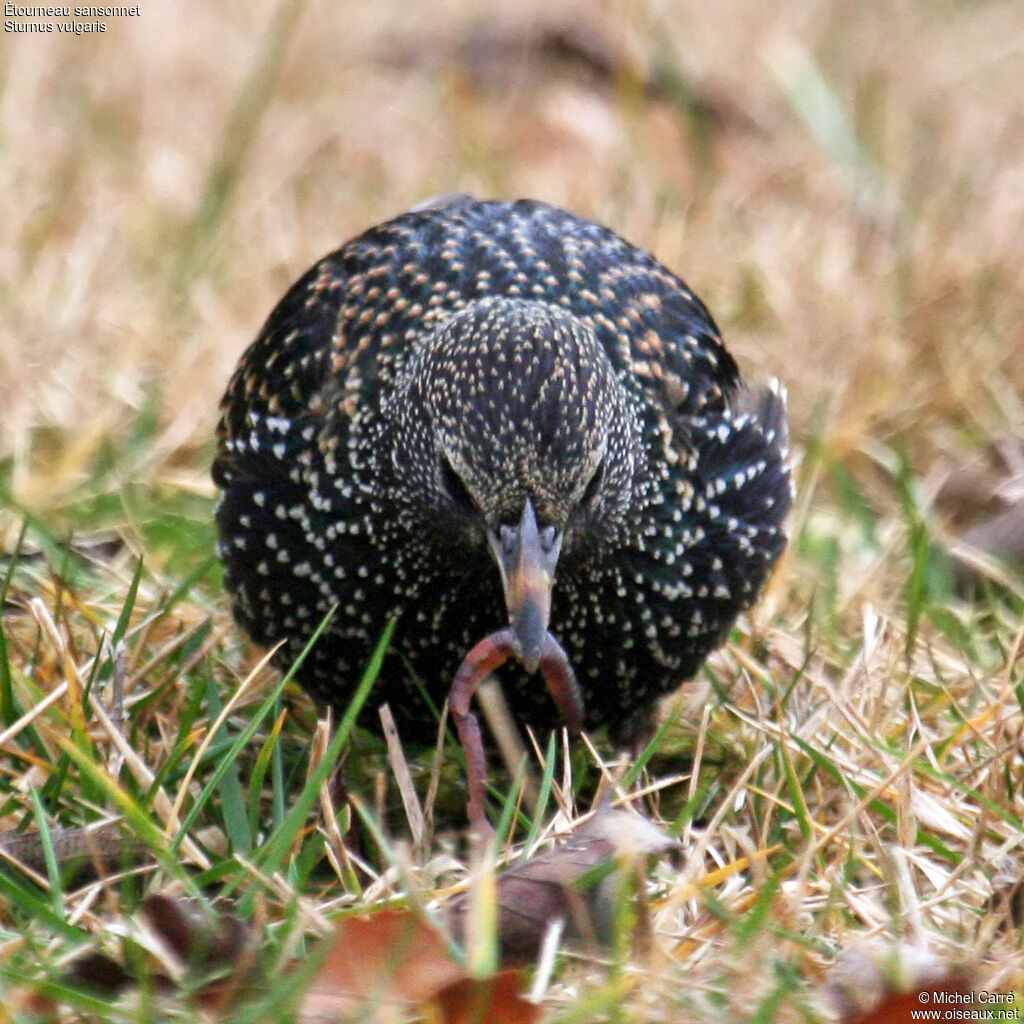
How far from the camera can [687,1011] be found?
106 inches

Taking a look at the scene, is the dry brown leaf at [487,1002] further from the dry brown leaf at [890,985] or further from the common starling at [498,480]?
the common starling at [498,480]

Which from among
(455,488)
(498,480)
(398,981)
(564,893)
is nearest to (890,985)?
(564,893)

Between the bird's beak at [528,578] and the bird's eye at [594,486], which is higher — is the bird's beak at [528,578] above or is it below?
below

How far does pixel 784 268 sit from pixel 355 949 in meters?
3.93

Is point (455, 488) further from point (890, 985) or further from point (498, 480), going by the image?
point (890, 985)

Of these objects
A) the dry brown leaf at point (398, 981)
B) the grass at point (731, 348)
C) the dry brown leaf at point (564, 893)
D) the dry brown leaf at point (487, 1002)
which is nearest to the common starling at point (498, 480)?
the grass at point (731, 348)

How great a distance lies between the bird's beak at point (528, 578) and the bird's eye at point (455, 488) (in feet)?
0.39

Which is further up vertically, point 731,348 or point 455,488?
point 455,488

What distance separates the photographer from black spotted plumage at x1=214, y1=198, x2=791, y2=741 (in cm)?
344

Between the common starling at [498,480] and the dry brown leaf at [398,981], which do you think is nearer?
the dry brown leaf at [398,981]

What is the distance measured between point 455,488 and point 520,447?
205 millimetres

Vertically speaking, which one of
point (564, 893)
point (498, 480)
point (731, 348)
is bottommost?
point (564, 893)

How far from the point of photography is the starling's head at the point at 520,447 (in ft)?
11.0

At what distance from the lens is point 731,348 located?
5.78 metres
